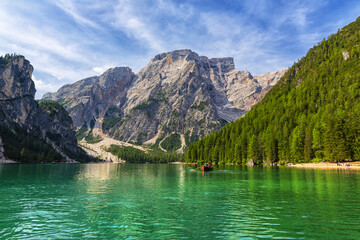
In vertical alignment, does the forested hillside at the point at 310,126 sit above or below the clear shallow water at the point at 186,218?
above

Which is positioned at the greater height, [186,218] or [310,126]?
[310,126]

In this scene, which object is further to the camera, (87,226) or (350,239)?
(87,226)

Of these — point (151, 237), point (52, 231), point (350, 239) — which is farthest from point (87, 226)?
point (350, 239)

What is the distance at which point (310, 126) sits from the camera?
130 metres

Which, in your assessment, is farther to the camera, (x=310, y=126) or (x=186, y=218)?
(x=310, y=126)

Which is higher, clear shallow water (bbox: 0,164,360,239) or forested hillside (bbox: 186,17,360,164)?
forested hillside (bbox: 186,17,360,164)

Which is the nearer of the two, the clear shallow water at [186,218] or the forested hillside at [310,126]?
the clear shallow water at [186,218]

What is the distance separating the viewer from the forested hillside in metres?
108

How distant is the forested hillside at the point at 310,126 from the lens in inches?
4272

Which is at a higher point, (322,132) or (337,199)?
(322,132)

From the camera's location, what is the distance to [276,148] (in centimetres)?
14750

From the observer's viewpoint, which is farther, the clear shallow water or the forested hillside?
the forested hillside

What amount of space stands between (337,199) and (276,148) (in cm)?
12318

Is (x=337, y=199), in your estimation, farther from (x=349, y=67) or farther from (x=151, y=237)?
(x=349, y=67)
